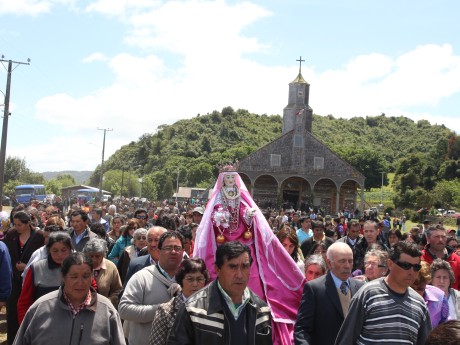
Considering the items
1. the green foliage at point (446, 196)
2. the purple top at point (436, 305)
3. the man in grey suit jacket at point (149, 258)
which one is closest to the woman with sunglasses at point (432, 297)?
the purple top at point (436, 305)

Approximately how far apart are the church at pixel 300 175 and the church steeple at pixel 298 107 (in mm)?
3194

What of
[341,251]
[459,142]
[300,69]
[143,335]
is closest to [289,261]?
[341,251]

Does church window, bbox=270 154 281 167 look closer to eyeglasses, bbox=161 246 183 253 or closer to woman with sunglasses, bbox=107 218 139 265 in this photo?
woman with sunglasses, bbox=107 218 139 265

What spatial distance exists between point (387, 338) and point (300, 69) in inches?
2670

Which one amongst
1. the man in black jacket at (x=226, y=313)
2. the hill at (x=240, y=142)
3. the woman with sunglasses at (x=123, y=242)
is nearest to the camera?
the man in black jacket at (x=226, y=313)

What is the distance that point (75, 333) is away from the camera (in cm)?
434

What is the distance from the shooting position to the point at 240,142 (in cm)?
13888

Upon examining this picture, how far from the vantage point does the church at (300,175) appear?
192 feet

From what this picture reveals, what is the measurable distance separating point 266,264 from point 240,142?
132036mm

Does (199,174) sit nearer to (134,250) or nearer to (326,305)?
(134,250)

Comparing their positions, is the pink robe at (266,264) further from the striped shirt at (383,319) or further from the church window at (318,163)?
the church window at (318,163)

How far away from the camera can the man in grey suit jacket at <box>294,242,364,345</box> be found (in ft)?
16.6

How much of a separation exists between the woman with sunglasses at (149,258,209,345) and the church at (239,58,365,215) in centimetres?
5333

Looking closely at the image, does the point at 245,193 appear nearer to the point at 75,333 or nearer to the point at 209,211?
the point at 209,211
